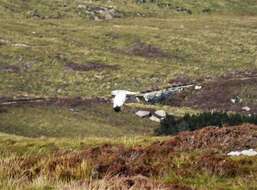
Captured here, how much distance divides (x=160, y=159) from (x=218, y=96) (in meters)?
73.0

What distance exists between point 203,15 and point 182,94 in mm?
103415

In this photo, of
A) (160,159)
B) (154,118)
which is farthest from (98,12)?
(160,159)

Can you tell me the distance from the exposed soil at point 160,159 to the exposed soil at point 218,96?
58894mm

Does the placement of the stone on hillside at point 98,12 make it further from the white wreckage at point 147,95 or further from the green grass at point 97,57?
→ the white wreckage at point 147,95

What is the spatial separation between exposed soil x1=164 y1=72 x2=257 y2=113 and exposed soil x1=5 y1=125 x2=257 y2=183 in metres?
58.9

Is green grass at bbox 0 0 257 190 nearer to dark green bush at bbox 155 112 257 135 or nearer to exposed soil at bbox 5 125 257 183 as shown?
dark green bush at bbox 155 112 257 135

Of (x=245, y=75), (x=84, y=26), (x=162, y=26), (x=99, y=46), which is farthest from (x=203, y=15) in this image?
(x=245, y=75)

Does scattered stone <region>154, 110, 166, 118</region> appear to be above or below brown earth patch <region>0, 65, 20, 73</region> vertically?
above

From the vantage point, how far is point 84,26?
6275 inches

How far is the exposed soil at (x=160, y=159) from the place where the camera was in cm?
1656

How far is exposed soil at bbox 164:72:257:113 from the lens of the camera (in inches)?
3536

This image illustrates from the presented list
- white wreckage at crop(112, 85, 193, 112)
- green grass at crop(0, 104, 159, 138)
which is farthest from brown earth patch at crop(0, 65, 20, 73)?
green grass at crop(0, 104, 159, 138)

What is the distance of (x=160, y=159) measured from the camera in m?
22.7

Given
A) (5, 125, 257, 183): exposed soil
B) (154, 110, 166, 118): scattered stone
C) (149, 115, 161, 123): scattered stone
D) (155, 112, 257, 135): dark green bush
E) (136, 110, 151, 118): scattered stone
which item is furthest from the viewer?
(154, 110, 166, 118): scattered stone
